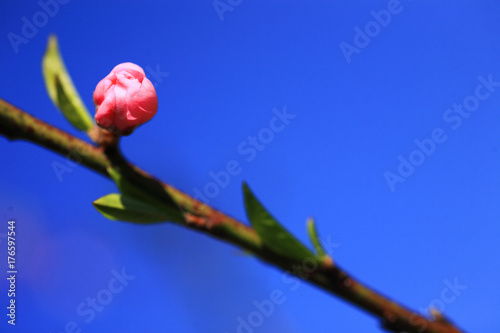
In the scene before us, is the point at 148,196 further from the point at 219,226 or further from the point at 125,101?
the point at 125,101

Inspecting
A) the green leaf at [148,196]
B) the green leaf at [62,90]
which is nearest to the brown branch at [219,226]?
the green leaf at [148,196]

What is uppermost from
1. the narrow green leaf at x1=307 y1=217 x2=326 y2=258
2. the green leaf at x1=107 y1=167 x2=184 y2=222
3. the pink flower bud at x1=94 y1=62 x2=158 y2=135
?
the pink flower bud at x1=94 y1=62 x2=158 y2=135

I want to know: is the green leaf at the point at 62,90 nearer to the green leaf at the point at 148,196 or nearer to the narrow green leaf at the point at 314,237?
the green leaf at the point at 148,196

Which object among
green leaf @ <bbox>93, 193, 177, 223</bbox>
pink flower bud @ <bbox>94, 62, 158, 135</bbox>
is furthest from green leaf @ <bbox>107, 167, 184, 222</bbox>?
pink flower bud @ <bbox>94, 62, 158, 135</bbox>

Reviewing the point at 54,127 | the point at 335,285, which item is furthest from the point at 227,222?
the point at 54,127

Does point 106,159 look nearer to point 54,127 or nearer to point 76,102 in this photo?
point 54,127

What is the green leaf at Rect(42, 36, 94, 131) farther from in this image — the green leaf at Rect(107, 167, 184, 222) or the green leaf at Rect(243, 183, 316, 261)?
the green leaf at Rect(243, 183, 316, 261)
